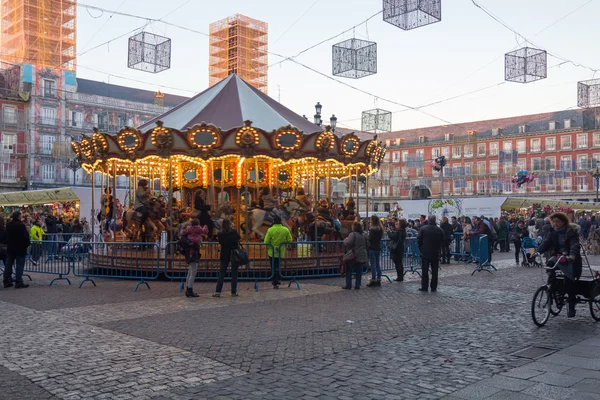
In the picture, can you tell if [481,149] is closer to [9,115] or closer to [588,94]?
[588,94]

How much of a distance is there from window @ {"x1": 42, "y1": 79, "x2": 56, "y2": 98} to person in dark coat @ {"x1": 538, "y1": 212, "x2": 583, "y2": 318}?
48.0m

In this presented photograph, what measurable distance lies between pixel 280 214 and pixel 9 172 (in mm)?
39072

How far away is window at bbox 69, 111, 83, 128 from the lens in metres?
49.7

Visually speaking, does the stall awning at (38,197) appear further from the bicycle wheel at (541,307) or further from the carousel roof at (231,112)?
the bicycle wheel at (541,307)

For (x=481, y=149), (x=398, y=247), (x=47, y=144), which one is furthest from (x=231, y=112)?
(x=481, y=149)

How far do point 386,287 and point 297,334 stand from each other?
206 inches

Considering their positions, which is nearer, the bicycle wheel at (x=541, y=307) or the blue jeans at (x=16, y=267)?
the bicycle wheel at (x=541, y=307)

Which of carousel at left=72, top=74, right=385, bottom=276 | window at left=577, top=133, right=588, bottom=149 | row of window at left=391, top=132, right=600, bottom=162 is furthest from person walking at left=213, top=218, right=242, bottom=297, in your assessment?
window at left=577, top=133, right=588, bottom=149

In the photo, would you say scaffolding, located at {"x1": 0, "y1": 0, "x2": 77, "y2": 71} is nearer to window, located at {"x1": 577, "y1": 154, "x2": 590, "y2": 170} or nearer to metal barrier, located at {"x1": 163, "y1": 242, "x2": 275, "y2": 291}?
metal barrier, located at {"x1": 163, "y1": 242, "x2": 275, "y2": 291}

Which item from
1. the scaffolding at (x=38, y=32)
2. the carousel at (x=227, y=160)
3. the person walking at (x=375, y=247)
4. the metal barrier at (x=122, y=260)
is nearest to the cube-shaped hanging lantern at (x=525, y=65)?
the carousel at (x=227, y=160)

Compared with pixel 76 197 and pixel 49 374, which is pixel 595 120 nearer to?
pixel 76 197

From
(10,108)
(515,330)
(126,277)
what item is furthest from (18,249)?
(10,108)

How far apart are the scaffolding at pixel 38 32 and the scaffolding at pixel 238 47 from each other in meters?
14.5

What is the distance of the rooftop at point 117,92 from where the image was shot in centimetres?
5466
